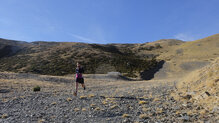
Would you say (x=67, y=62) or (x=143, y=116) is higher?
(x=67, y=62)

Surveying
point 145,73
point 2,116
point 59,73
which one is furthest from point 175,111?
point 59,73

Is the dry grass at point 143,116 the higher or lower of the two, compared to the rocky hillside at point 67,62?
lower

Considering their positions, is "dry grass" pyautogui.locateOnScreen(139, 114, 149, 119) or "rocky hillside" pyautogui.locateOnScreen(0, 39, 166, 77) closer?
"dry grass" pyautogui.locateOnScreen(139, 114, 149, 119)

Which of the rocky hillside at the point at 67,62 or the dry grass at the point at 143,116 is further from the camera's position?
the rocky hillside at the point at 67,62

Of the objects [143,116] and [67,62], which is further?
[67,62]

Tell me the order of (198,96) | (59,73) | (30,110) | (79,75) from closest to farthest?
(30,110) < (198,96) < (79,75) < (59,73)

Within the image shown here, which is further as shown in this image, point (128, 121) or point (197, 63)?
point (197, 63)

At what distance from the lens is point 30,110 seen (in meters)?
7.90

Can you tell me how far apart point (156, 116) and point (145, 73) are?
34.9 meters

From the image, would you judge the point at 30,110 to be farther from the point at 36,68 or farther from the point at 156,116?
the point at 36,68

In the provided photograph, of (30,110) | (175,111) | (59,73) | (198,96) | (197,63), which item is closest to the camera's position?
(175,111)

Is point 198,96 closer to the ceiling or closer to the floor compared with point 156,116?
closer to the ceiling

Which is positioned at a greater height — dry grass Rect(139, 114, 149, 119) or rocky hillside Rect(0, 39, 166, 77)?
rocky hillside Rect(0, 39, 166, 77)

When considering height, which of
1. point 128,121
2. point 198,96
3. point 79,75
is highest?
point 79,75
